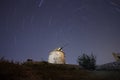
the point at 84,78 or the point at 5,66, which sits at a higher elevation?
the point at 5,66

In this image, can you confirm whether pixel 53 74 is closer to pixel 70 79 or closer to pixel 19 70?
pixel 70 79

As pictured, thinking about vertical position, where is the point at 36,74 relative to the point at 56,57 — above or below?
below

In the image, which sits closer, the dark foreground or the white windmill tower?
the dark foreground

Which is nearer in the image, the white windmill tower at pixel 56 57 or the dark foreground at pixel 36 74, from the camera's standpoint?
the dark foreground at pixel 36 74

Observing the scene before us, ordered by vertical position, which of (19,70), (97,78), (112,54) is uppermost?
(112,54)

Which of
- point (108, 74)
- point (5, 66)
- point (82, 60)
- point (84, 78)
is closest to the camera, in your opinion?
point (5, 66)

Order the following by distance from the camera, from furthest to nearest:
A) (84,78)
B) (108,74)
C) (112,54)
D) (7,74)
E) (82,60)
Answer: (112,54) → (82,60) → (108,74) → (84,78) → (7,74)

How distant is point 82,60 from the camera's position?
18.6 meters

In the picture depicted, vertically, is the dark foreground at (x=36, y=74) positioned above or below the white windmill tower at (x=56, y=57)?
below

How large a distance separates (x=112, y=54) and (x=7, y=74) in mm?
16817

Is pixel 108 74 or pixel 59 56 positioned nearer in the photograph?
pixel 108 74

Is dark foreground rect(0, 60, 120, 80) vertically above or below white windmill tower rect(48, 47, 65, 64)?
below

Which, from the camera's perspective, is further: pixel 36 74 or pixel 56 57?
pixel 56 57

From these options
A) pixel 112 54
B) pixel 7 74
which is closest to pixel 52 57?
pixel 112 54
